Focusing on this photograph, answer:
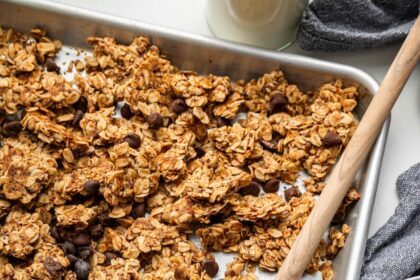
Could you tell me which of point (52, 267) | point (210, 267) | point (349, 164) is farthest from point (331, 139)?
point (52, 267)

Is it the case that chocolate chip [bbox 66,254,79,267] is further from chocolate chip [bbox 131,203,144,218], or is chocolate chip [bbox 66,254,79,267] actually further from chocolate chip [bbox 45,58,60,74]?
chocolate chip [bbox 45,58,60,74]

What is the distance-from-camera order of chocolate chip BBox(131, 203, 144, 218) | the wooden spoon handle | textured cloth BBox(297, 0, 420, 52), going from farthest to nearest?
textured cloth BBox(297, 0, 420, 52), chocolate chip BBox(131, 203, 144, 218), the wooden spoon handle

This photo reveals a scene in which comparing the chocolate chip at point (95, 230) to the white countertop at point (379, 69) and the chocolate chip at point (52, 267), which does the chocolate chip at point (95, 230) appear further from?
the white countertop at point (379, 69)

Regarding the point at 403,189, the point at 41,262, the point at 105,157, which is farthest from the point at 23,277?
the point at 403,189

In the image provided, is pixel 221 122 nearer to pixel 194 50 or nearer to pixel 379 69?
pixel 194 50

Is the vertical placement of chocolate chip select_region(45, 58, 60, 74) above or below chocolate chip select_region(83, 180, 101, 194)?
above

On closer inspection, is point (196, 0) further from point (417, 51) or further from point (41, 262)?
point (41, 262)

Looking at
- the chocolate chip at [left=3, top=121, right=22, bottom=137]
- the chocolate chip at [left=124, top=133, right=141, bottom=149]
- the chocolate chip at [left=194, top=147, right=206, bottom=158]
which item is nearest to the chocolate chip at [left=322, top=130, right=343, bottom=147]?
the chocolate chip at [left=194, top=147, right=206, bottom=158]
